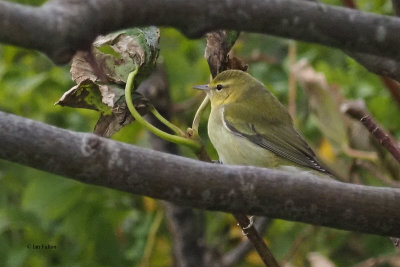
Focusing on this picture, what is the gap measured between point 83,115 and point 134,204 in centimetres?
44

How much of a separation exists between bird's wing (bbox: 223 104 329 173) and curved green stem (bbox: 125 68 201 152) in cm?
136

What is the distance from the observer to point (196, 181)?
41.3 inches

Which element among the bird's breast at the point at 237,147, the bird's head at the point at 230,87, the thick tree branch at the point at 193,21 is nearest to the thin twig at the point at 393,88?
the bird's head at the point at 230,87

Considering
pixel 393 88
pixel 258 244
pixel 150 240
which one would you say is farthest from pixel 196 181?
pixel 150 240

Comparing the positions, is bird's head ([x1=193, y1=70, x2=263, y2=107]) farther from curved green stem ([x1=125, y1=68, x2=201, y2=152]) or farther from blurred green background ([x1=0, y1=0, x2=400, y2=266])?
curved green stem ([x1=125, y1=68, x2=201, y2=152])

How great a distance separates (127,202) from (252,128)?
59cm

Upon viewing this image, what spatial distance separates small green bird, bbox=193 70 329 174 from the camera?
2.81m

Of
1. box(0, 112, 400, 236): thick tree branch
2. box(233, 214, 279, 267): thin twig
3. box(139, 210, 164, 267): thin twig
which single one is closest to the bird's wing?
box(139, 210, 164, 267): thin twig

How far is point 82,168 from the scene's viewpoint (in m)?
1.02

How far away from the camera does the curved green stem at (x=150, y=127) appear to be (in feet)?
4.50

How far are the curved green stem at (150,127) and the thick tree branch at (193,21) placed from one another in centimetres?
49

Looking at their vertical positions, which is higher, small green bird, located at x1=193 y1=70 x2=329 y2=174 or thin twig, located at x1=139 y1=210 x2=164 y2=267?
small green bird, located at x1=193 y1=70 x2=329 y2=174

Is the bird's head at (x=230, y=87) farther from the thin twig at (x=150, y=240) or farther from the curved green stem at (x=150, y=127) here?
the curved green stem at (x=150, y=127)

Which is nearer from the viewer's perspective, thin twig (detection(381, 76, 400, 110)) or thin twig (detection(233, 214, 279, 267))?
thin twig (detection(233, 214, 279, 267))
